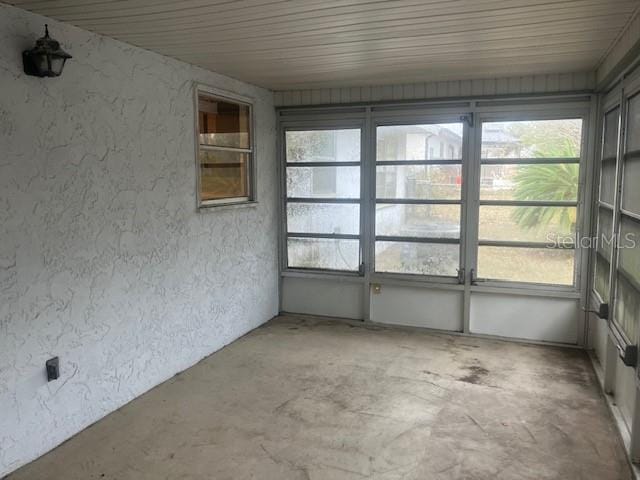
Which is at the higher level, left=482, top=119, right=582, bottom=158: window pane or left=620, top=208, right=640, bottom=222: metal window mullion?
left=482, top=119, right=582, bottom=158: window pane

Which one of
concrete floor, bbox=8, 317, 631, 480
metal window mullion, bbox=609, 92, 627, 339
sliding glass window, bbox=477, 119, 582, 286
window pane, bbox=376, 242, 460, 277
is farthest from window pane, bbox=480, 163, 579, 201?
concrete floor, bbox=8, 317, 631, 480

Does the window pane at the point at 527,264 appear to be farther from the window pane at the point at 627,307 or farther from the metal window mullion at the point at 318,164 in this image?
the metal window mullion at the point at 318,164

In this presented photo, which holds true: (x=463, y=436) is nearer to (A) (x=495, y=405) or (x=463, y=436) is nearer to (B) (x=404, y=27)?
(A) (x=495, y=405)

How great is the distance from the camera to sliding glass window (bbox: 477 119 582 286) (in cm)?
461

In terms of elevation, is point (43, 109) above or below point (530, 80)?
below

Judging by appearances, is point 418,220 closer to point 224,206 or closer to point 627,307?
point 224,206

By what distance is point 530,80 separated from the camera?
4.56 metres

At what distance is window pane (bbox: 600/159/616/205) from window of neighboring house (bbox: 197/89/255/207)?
324 centimetres

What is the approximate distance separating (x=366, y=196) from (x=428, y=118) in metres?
1.02

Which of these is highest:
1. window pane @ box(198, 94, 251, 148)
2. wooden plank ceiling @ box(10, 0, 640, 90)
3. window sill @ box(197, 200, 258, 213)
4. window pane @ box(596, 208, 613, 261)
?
wooden plank ceiling @ box(10, 0, 640, 90)

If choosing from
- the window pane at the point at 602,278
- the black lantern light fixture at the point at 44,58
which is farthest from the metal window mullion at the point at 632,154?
the black lantern light fixture at the point at 44,58

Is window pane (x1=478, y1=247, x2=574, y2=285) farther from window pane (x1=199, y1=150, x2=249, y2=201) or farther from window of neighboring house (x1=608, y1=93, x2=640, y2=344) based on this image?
window pane (x1=199, y1=150, x2=249, y2=201)

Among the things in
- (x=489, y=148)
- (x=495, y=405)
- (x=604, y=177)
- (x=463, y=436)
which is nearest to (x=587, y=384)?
(x=495, y=405)

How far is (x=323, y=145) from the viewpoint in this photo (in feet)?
17.9
